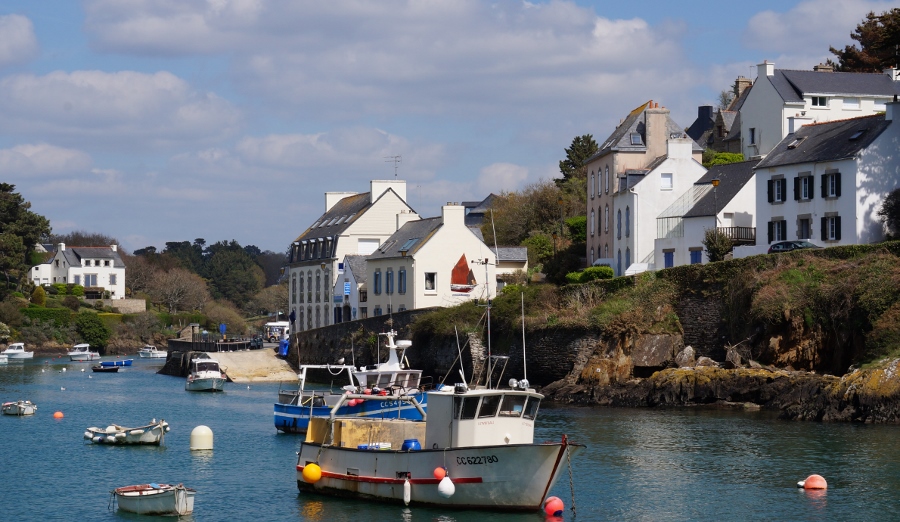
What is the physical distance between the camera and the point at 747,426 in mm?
40312

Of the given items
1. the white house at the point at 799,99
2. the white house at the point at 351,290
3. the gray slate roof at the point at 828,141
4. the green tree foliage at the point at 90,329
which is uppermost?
the white house at the point at 799,99

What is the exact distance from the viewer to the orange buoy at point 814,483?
28891 millimetres

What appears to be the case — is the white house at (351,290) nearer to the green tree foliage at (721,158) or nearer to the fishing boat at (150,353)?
the green tree foliage at (721,158)

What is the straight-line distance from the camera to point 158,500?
26.8 meters

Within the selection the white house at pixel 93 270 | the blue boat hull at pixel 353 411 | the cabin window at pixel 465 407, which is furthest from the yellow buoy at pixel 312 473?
the white house at pixel 93 270

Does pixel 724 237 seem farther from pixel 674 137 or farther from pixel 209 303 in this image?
pixel 209 303

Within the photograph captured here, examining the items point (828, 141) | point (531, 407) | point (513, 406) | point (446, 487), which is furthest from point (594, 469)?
point (828, 141)

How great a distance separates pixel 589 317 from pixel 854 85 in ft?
100.0

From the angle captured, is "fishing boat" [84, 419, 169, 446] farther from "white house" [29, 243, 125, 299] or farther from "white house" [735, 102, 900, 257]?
"white house" [29, 243, 125, 299]

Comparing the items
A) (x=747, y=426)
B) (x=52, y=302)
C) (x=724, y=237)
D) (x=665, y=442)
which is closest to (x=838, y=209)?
(x=724, y=237)

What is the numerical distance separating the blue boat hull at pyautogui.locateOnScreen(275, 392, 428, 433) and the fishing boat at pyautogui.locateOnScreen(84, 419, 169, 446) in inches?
199

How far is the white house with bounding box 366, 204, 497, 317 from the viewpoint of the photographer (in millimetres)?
71250

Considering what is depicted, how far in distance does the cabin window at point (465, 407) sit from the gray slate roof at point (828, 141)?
1330 inches

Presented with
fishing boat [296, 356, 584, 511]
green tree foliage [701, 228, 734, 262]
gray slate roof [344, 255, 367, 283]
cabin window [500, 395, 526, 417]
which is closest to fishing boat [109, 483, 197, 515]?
fishing boat [296, 356, 584, 511]
